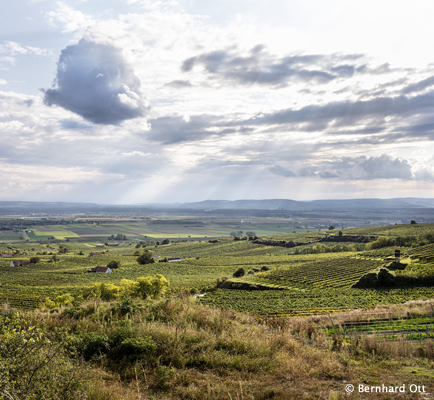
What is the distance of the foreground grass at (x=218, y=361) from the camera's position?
21.2ft

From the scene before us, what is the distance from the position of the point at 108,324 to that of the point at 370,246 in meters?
117

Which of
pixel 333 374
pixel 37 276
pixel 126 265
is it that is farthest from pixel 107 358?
pixel 126 265

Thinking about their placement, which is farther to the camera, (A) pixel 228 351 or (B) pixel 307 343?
(B) pixel 307 343

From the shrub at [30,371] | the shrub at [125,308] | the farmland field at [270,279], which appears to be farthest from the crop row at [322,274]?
the shrub at [30,371]

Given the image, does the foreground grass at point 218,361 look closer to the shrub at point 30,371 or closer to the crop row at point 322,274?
the shrub at point 30,371

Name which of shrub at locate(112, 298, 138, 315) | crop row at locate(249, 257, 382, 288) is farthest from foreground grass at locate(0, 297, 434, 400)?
crop row at locate(249, 257, 382, 288)

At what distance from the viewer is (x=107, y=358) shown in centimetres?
813

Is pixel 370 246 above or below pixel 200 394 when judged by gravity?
below

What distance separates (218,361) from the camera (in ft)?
25.1

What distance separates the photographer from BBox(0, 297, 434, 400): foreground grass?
6465 millimetres

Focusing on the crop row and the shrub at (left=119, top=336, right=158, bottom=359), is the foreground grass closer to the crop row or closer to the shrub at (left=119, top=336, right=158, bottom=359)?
the shrub at (left=119, top=336, right=158, bottom=359)

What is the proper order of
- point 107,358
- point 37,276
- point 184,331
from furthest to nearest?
point 37,276, point 184,331, point 107,358

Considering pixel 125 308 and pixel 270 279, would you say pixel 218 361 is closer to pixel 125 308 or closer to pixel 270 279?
pixel 125 308

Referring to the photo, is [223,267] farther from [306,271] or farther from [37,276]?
[37,276]
